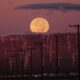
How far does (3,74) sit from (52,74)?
15.7 metres

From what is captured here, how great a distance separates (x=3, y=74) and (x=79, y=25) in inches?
4885

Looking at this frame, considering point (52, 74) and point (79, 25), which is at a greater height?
point (79, 25)

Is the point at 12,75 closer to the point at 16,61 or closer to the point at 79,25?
the point at 16,61

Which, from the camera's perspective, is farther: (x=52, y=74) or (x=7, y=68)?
(x=52, y=74)

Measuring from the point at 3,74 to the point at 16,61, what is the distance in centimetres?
3820

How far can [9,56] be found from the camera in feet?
500

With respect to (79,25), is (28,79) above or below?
below

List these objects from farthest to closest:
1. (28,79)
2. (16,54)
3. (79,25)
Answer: (28,79) < (16,54) < (79,25)

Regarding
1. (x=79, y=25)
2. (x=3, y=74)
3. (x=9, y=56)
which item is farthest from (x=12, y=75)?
(x=79, y=25)

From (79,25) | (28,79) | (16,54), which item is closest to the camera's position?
(79,25)

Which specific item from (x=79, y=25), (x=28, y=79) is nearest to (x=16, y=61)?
(x=28, y=79)

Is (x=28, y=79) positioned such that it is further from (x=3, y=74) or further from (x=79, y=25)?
(x=79, y=25)

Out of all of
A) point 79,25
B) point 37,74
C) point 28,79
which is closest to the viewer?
point 79,25

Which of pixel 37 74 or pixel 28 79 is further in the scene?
pixel 37 74
